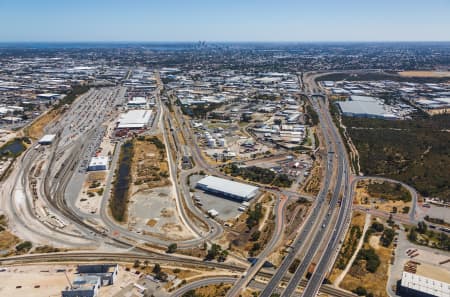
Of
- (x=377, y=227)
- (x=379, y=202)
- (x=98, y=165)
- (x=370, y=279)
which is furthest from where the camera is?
(x=98, y=165)

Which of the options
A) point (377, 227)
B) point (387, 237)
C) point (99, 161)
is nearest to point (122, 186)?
point (99, 161)

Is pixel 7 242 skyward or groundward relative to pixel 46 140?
groundward

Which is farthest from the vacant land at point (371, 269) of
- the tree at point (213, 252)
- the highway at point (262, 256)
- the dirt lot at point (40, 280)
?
the dirt lot at point (40, 280)

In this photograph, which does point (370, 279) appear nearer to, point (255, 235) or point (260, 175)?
point (255, 235)

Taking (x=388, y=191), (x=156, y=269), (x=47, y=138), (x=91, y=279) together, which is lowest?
(x=156, y=269)

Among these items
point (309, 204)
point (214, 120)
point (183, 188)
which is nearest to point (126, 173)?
point (183, 188)

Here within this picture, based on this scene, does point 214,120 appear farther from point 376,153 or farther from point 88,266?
point 88,266
